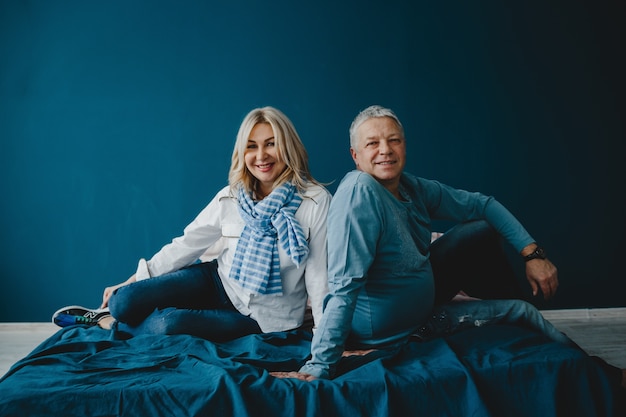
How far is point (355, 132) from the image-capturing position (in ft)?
5.81

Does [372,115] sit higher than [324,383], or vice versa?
[372,115]

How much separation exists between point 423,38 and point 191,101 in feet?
4.09

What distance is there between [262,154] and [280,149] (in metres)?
0.07

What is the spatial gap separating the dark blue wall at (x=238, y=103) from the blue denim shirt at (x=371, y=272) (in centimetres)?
92

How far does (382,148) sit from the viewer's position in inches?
65.9

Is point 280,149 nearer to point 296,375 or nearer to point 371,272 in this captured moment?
point 371,272

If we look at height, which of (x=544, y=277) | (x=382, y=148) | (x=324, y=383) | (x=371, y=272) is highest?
(x=382, y=148)

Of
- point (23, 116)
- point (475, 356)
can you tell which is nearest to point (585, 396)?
point (475, 356)

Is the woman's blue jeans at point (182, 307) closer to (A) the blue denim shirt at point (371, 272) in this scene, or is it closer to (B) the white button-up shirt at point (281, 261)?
(B) the white button-up shirt at point (281, 261)

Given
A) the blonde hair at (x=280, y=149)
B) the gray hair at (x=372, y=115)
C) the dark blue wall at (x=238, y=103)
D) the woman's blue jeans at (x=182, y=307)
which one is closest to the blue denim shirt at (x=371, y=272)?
the gray hair at (x=372, y=115)

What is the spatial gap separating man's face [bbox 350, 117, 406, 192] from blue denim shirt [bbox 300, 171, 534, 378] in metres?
0.09

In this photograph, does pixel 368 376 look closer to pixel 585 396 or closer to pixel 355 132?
pixel 585 396

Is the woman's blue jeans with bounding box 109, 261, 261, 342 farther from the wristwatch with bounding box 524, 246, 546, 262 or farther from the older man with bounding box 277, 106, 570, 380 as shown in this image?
the wristwatch with bounding box 524, 246, 546, 262

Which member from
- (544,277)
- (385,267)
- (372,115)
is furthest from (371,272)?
(544,277)
